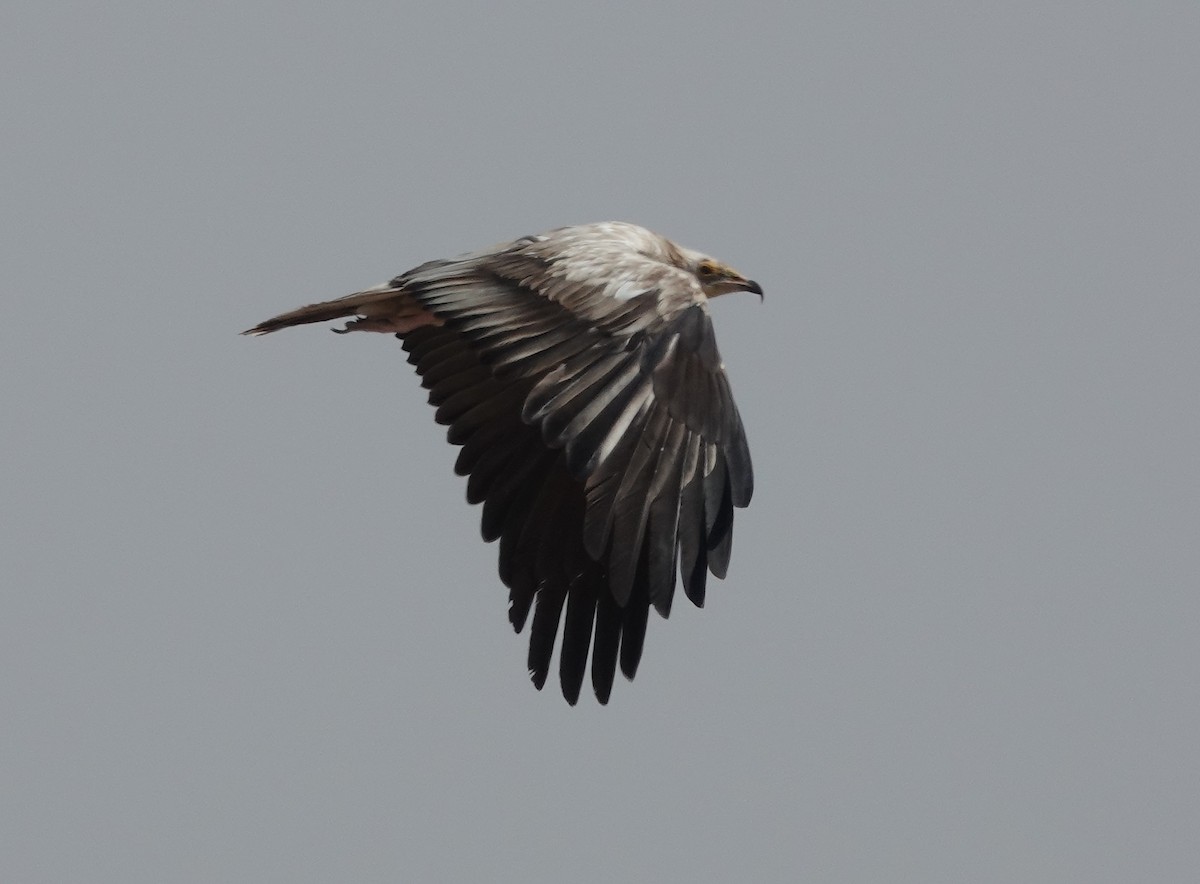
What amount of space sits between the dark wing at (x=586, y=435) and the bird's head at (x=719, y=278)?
1913mm

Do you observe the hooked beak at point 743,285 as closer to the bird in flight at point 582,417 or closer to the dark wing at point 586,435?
the bird in flight at point 582,417

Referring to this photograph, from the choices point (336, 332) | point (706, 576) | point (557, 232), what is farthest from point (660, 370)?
point (336, 332)

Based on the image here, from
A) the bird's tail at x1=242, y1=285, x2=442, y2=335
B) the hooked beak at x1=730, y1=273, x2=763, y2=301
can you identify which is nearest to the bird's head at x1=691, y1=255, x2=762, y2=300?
the hooked beak at x1=730, y1=273, x2=763, y2=301

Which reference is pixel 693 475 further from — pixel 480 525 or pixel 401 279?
pixel 401 279

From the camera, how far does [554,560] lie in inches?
389

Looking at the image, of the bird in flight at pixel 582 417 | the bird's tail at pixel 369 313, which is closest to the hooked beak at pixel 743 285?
the bird in flight at pixel 582 417

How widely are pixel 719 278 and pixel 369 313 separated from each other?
7.35 ft

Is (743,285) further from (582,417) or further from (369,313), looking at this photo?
(582,417)

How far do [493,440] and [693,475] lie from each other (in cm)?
166

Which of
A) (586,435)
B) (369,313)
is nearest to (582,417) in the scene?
(586,435)

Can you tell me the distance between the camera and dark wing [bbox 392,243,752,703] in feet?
28.2

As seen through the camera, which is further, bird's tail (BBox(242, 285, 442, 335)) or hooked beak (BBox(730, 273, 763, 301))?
hooked beak (BBox(730, 273, 763, 301))

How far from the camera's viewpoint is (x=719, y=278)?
39.0 ft

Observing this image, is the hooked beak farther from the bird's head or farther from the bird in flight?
the bird in flight
